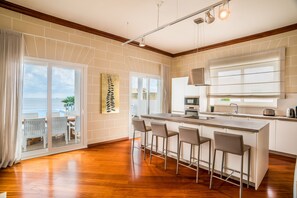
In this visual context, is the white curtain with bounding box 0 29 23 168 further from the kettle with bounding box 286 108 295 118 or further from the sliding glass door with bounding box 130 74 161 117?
the kettle with bounding box 286 108 295 118

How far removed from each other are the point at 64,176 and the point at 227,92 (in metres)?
4.82

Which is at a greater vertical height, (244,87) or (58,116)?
(244,87)

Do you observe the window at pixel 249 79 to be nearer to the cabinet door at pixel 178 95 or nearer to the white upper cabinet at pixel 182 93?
the white upper cabinet at pixel 182 93

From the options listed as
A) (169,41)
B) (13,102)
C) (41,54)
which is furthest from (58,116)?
(169,41)

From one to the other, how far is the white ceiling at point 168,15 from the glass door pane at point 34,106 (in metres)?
1.32

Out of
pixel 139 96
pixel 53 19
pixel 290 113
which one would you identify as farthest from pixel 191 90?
pixel 53 19

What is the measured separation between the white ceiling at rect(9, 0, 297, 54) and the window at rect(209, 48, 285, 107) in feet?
2.44

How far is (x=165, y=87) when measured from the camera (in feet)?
21.2

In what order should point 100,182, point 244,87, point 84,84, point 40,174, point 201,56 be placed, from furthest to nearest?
point 201,56
point 244,87
point 84,84
point 40,174
point 100,182

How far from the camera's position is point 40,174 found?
2.90 m

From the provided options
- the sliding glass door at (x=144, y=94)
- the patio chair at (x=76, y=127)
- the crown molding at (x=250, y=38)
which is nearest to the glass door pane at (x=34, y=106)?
the patio chair at (x=76, y=127)

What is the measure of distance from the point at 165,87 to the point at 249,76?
2.82 m

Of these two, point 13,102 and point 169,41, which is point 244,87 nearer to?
point 169,41

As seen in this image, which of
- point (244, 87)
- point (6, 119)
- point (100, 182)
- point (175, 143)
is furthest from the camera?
point (244, 87)
